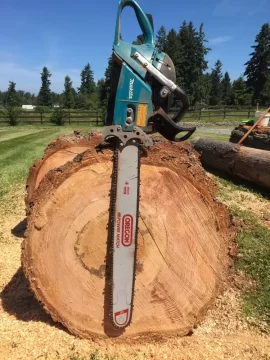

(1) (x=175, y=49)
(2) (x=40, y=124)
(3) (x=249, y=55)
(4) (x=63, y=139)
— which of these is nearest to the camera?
(4) (x=63, y=139)

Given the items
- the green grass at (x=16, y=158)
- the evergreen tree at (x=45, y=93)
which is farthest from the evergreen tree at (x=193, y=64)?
the green grass at (x=16, y=158)

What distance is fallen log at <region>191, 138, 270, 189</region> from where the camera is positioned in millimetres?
6402

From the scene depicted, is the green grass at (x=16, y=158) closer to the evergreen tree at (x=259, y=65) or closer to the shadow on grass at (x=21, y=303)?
the shadow on grass at (x=21, y=303)

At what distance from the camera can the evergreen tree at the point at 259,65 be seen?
5833 cm

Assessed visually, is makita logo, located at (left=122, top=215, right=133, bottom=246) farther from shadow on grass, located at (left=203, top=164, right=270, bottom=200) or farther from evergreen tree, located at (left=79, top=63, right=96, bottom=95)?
evergreen tree, located at (left=79, top=63, right=96, bottom=95)

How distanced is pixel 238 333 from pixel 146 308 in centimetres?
82

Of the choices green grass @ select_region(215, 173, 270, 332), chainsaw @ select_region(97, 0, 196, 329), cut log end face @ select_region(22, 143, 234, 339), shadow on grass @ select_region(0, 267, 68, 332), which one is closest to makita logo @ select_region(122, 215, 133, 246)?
chainsaw @ select_region(97, 0, 196, 329)

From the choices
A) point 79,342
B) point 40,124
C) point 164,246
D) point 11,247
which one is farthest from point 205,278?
point 40,124

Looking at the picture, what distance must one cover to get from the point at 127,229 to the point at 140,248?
0.85 feet

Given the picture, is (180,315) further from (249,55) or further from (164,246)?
(249,55)

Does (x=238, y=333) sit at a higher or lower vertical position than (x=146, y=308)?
lower

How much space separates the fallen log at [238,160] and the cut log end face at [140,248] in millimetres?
4065

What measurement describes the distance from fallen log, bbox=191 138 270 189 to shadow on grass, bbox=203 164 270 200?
0.13 meters

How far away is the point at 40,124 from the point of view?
1032 inches
